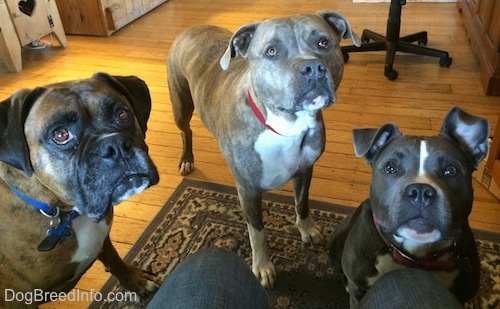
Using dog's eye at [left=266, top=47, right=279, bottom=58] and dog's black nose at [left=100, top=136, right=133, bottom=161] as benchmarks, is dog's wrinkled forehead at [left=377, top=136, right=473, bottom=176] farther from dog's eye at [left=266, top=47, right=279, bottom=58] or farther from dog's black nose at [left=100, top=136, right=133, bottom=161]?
dog's black nose at [left=100, top=136, right=133, bottom=161]

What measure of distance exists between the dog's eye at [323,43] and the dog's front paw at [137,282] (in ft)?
4.42

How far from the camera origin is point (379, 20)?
16.3ft

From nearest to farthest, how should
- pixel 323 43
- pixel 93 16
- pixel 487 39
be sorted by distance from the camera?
pixel 323 43 < pixel 487 39 < pixel 93 16

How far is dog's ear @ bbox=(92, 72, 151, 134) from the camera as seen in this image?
1.67m

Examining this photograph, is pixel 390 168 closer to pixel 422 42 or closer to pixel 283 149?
pixel 283 149

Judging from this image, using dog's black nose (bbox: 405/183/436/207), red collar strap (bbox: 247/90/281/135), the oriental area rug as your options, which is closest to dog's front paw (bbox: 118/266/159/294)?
the oriental area rug

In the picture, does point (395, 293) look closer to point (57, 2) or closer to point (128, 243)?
point (128, 243)

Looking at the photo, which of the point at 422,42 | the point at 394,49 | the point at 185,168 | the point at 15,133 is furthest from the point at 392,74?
the point at 15,133

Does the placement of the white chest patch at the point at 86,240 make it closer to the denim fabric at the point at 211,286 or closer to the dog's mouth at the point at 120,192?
the dog's mouth at the point at 120,192

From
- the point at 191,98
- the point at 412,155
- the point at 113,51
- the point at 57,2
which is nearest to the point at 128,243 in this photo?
the point at 191,98

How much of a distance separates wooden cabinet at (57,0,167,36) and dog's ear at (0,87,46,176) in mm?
3915

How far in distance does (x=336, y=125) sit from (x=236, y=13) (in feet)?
9.37

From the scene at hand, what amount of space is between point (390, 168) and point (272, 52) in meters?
0.66

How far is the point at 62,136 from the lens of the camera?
56.9 inches
